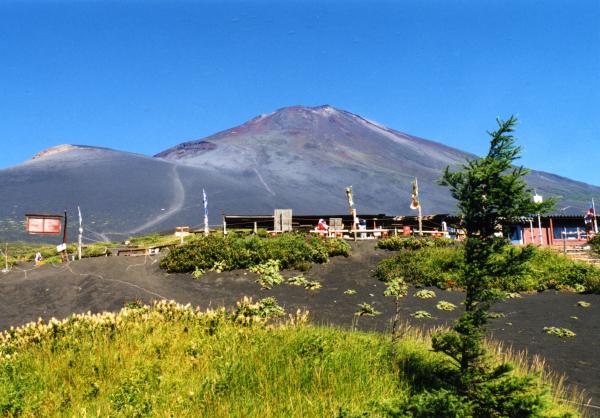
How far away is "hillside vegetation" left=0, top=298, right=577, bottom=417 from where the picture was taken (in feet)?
18.2

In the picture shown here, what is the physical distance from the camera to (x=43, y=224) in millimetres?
28781

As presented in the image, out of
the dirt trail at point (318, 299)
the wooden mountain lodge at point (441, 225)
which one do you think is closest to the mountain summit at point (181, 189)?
the wooden mountain lodge at point (441, 225)

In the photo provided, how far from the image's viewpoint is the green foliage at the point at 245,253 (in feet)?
70.0

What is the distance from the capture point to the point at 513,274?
21.2 feet

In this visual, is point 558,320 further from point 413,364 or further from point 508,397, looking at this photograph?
point 508,397

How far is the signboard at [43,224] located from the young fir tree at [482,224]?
27.4m

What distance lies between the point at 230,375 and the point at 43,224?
26630 mm

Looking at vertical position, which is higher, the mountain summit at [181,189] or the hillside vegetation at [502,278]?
the mountain summit at [181,189]

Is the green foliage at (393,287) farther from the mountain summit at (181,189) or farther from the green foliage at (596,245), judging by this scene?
the mountain summit at (181,189)

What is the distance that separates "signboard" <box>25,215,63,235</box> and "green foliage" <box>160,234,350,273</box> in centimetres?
1052

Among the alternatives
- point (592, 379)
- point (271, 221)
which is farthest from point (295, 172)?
point (592, 379)

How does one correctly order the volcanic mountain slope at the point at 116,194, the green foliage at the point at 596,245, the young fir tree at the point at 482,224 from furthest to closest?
the volcanic mountain slope at the point at 116,194 < the green foliage at the point at 596,245 < the young fir tree at the point at 482,224

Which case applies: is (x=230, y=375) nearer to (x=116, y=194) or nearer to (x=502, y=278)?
(x=502, y=278)

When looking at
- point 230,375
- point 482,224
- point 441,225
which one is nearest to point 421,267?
point 482,224
